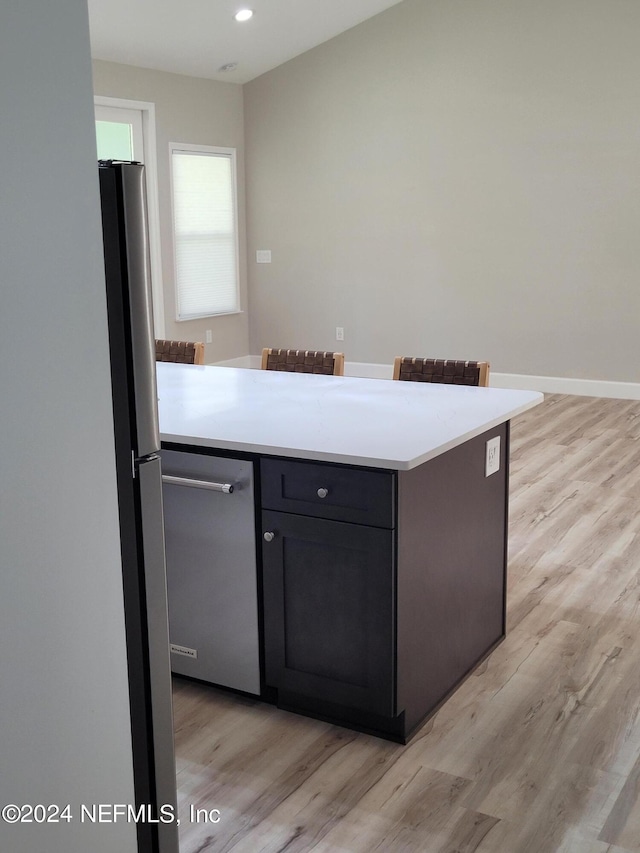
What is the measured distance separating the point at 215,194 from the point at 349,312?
1.64 metres

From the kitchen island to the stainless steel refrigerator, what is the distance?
83 centimetres

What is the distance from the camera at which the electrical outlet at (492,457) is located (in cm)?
267

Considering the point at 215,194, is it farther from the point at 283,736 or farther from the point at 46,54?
the point at 46,54

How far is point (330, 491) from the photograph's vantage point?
2.24 m

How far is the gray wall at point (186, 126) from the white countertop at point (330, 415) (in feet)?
14.7

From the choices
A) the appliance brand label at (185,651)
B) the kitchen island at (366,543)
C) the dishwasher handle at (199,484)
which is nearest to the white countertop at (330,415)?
the kitchen island at (366,543)

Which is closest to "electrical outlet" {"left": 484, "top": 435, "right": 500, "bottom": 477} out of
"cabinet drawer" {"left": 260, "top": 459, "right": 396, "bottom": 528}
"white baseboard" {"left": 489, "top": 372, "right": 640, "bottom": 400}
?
"cabinet drawer" {"left": 260, "top": 459, "right": 396, "bottom": 528}

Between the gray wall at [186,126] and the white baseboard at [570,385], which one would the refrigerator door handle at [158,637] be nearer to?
the white baseboard at [570,385]

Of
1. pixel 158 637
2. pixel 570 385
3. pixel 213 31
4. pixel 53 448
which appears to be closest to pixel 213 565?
pixel 158 637

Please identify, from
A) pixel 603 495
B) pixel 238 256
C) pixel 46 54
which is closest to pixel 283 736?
pixel 46 54

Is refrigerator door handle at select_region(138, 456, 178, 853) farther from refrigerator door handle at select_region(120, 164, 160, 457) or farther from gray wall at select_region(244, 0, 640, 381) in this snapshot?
gray wall at select_region(244, 0, 640, 381)

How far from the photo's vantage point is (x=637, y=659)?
9.24ft

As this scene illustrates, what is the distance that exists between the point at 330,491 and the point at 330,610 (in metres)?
0.33

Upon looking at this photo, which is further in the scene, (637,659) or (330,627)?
(637,659)
